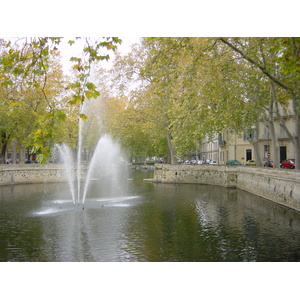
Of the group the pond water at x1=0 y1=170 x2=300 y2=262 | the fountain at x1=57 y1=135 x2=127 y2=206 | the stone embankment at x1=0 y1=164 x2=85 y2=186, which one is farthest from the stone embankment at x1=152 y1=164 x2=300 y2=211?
the stone embankment at x1=0 y1=164 x2=85 y2=186

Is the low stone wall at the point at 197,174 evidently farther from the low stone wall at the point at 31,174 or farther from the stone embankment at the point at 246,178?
the low stone wall at the point at 31,174

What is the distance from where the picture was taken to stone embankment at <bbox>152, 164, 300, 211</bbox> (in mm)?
19312

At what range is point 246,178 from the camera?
2895 centimetres

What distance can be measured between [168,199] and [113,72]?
1780 cm

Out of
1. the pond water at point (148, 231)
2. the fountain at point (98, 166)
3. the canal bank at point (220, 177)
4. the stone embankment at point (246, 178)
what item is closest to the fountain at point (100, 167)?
the fountain at point (98, 166)

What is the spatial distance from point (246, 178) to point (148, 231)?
17.2 metres

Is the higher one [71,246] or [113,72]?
[113,72]

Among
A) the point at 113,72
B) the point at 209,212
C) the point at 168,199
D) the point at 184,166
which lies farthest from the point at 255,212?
the point at 113,72

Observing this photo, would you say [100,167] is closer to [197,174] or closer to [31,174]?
[31,174]

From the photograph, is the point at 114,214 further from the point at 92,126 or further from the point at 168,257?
the point at 92,126

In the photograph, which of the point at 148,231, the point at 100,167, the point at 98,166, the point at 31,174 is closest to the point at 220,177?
the point at 31,174

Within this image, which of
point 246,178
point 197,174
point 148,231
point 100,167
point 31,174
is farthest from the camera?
point 100,167

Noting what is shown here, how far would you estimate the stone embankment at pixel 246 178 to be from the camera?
63.4ft

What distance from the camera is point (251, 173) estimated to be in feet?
90.1
